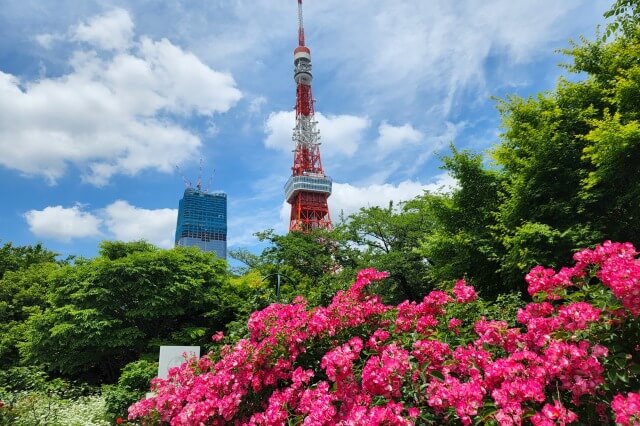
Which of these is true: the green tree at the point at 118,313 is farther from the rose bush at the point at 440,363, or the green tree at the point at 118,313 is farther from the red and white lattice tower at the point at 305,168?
the red and white lattice tower at the point at 305,168

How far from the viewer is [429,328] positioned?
3.45 m

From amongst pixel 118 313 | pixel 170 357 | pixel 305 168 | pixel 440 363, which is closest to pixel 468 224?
pixel 170 357

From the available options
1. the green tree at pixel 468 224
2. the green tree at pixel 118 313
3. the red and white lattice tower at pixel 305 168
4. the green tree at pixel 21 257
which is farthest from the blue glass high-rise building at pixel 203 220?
the green tree at pixel 468 224

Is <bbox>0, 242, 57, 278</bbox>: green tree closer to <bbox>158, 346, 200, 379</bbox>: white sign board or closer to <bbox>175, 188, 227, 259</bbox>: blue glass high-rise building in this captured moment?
<bbox>158, 346, 200, 379</bbox>: white sign board

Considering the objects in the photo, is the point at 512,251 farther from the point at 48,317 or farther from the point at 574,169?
the point at 48,317

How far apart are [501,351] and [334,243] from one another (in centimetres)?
1849

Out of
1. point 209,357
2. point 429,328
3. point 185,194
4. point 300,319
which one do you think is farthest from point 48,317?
point 185,194

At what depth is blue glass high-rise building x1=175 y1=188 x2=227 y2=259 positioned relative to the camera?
16438 cm

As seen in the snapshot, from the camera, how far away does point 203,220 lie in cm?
16800

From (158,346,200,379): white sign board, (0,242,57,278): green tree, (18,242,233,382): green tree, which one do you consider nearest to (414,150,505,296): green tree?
(158,346,200,379): white sign board

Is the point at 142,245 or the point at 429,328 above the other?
the point at 142,245

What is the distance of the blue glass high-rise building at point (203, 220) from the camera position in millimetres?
164375

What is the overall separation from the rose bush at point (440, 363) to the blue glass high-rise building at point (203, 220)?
164 meters

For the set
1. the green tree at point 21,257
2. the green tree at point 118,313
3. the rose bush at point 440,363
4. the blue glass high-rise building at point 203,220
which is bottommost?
the rose bush at point 440,363
